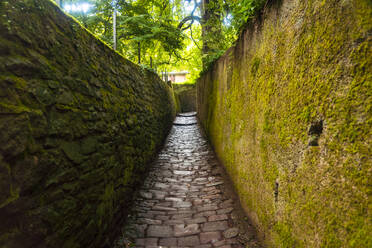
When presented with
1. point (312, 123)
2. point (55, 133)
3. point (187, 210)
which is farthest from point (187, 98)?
point (312, 123)

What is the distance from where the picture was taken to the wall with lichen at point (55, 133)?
1.23 meters

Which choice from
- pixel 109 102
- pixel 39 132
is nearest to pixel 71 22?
pixel 109 102

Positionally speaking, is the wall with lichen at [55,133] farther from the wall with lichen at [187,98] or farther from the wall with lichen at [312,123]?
the wall with lichen at [187,98]

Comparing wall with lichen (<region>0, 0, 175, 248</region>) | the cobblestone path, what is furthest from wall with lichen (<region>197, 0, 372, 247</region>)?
wall with lichen (<region>0, 0, 175, 248</region>)

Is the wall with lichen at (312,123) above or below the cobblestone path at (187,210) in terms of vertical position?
above

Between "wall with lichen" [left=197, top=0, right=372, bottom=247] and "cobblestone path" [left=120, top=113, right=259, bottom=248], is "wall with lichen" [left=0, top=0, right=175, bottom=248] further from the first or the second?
"wall with lichen" [left=197, top=0, right=372, bottom=247]

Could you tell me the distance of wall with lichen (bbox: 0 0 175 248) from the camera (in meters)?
1.23

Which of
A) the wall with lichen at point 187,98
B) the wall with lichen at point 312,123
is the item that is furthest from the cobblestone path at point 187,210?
the wall with lichen at point 187,98

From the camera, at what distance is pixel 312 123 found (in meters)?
1.35

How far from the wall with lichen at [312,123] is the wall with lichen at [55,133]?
2032 millimetres

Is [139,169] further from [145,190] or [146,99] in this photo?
[146,99]

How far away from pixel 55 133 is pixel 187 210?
96.7 inches

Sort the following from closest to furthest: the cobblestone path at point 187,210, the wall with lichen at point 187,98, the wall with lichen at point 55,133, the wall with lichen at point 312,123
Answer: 1. the wall with lichen at point 312,123
2. the wall with lichen at point 55,133
3. the cobblestone path at point 187,210
4. the wall with lichen at point 187,98

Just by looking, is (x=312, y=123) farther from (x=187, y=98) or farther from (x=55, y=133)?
(x=187, y=98)
